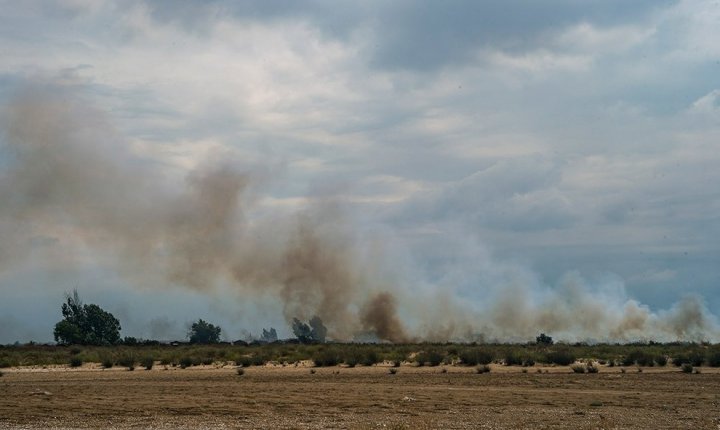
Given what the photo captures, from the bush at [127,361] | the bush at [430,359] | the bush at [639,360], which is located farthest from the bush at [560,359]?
the bush at [127,361]

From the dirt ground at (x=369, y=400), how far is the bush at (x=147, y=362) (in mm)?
8735

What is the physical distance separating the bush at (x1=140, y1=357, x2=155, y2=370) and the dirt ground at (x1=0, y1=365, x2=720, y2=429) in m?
8.73

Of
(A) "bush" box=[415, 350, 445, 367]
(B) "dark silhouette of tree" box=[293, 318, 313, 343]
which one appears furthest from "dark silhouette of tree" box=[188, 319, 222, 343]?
(A) "bush" box=[415, 350, 445, 367]

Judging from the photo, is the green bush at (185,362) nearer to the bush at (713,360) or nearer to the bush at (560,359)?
the bush at (560,359)

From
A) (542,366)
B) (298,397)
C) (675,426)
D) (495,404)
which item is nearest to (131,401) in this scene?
(298,397)

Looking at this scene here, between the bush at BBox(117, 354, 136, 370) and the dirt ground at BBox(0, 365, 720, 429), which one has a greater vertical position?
the bush at BBox(117, 354, 136, 370)

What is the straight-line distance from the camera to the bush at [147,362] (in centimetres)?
7066

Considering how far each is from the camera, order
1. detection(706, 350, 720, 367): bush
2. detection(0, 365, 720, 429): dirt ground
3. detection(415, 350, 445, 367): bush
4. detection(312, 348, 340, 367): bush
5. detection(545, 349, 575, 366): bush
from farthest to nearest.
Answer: detection(312, 348, 340, 367): bush < detection(545, 349, 575, 366): bush < detection(415, 350, 445, 367): bush < detection(706, 350, 720, 367): bush < detection(0, 365, 720, 429): dirt ground

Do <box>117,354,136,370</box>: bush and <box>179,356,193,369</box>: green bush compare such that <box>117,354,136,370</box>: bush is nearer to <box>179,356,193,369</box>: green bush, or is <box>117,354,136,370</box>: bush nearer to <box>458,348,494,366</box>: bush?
<box>179,356,193,369</box>: green bush

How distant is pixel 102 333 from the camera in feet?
443

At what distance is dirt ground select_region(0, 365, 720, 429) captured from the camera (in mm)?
33812

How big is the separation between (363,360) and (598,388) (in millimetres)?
25773

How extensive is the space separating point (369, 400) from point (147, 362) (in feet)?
116

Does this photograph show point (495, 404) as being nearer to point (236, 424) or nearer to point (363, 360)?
point (236, 424)
